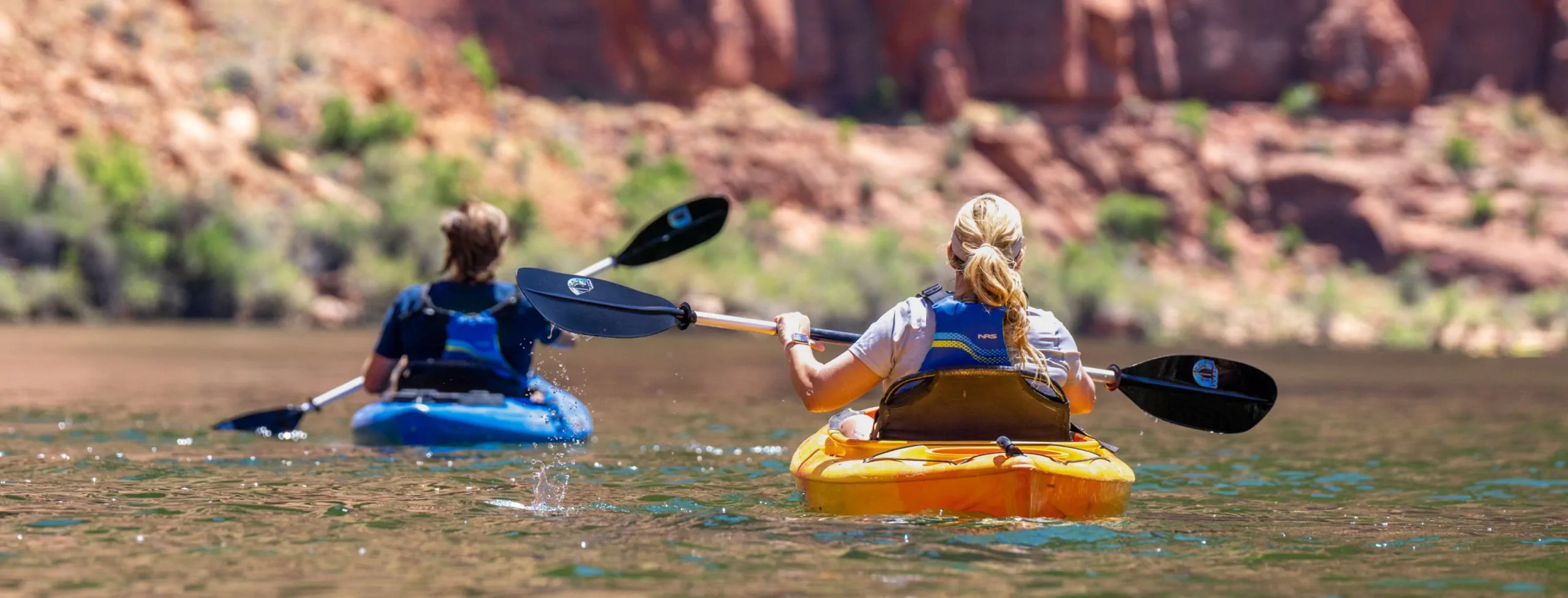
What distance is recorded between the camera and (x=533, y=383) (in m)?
10.1

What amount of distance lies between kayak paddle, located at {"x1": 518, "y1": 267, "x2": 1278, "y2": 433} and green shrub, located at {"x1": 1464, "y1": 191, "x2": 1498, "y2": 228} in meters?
56.7

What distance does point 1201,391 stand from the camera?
7.69 metres

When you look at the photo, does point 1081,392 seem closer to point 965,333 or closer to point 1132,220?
point 965,333

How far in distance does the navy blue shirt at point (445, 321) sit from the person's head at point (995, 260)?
143 inches

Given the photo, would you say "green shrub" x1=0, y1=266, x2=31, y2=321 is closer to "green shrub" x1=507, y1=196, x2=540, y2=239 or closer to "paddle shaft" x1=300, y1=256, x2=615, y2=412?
"green shrub" x1=507, y1=196, x2=540, y2=239

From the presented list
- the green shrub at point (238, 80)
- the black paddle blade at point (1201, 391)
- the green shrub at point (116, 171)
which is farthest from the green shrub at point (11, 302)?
the black paddle blade at point (1201, 391)

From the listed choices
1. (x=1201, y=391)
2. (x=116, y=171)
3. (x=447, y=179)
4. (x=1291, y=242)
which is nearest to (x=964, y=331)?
A: (x=1201, y=391)

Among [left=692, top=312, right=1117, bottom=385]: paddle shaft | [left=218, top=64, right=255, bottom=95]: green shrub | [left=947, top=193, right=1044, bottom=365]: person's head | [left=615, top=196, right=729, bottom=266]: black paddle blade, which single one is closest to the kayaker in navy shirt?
[left=615, top=196, right=729, bottom=266]: black paddle blade

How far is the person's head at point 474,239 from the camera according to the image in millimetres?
9133

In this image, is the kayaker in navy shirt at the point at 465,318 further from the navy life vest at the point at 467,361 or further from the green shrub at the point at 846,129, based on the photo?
the green shrub at the point at 846,129

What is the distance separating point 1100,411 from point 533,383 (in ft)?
22.6

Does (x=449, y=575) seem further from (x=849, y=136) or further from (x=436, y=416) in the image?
(x=849, y=136)

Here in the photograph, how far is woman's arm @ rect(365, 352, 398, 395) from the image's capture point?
9531 mm

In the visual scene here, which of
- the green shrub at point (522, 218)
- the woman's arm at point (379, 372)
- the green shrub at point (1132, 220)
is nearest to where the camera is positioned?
the woman's arm at point (379, 372)
